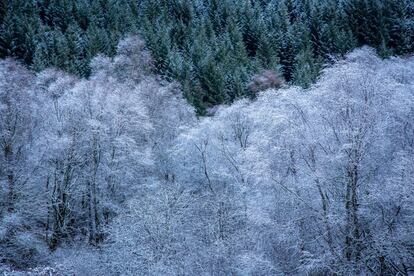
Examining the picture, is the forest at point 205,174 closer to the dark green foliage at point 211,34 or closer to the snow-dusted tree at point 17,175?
the snow-dusted tree at point 17,175

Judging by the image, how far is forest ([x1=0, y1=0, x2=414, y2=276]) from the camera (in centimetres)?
1764

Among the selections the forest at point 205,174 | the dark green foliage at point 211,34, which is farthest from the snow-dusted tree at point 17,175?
the dark green foliage at point 211,34

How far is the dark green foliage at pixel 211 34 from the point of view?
4441cm

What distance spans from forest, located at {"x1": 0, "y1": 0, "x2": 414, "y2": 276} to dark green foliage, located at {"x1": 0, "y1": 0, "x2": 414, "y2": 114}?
3039 mm

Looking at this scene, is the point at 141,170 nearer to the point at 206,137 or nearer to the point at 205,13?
the point at 206,137

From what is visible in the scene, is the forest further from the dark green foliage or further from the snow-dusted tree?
the dark green foliage

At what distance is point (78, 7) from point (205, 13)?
70.1 ft

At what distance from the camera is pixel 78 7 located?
59.7 meters

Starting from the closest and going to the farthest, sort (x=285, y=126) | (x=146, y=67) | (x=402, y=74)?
1. (x=285, y=126)
2. (x=402, y=74)
3. (x=146, y=67)

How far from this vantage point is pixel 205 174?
91.5 ft

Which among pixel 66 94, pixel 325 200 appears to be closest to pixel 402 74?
pixel 325 200

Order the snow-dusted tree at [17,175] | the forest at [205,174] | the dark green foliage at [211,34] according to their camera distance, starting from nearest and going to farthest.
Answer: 1. the forest at [205,174]
2. the snow-dusted tree at [17,175]
3. the dark green foliage at [211,34]

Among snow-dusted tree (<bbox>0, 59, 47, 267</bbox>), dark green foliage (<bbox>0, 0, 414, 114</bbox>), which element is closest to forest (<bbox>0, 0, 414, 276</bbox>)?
snow-dusted tree (<bbox>0, 59, 47, 267</bbox>)

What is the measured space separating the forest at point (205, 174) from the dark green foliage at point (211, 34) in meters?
3.04
